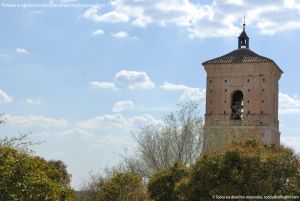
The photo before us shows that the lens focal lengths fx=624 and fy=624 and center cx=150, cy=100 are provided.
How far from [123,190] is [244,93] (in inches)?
750

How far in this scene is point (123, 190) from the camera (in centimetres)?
2158

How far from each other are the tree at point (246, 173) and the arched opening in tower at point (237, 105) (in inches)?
909

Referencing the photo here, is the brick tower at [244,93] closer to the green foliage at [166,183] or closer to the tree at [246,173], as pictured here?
the green foliage at [166,183]

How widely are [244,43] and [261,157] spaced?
2729 cm

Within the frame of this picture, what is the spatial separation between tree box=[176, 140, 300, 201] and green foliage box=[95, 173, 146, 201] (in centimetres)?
611

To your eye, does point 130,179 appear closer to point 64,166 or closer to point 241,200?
point 64,166

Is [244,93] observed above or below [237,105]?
above

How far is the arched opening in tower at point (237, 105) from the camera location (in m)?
38.7

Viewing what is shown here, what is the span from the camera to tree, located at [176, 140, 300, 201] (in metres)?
14.7

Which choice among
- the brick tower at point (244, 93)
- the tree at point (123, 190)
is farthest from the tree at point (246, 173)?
the brick tower at point (244, 93)

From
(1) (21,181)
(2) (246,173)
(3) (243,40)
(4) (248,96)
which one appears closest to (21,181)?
(1) (21,181)

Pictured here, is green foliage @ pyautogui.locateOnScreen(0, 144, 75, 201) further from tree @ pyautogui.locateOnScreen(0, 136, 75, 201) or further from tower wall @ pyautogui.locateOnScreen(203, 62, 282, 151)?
tower wall @ pyautogui.locateOnScreen(203, 62, 282, 151)

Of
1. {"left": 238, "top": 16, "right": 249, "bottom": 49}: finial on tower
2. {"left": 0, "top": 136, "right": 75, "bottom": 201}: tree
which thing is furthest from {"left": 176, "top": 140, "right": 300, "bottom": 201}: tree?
{"left": 238, "top": 16, "right": 249, "bottom": 49}: finial on tower

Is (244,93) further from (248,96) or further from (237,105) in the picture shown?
(237,105)
